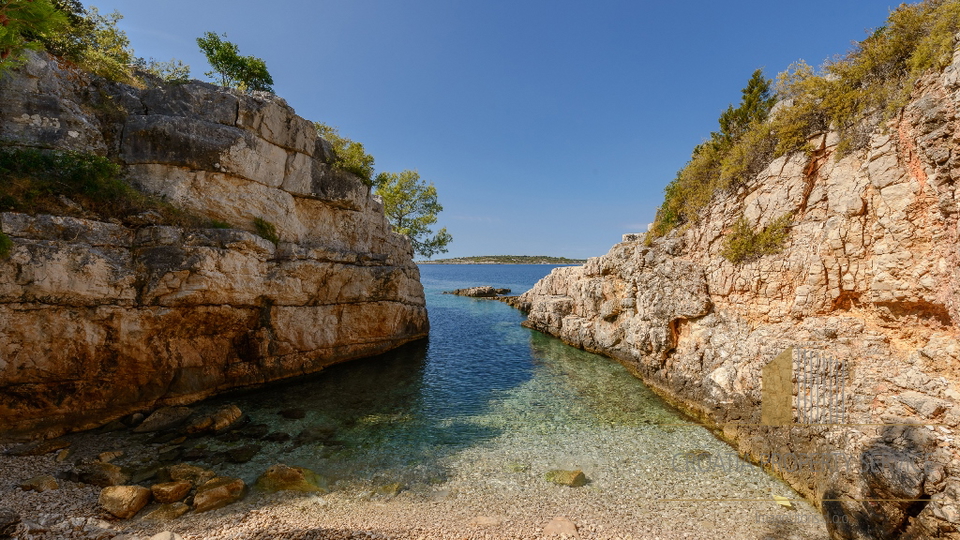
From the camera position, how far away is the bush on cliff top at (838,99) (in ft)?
32.3

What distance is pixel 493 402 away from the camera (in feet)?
52.0

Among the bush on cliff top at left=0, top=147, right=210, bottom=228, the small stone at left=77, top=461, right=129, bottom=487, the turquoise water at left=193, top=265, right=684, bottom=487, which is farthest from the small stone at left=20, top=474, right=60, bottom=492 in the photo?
the bush on cliff top at left=0, top=147, right=210, bottom=228

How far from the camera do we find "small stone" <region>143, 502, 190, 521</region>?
314 inches

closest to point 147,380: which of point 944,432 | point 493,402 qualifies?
point 493,402

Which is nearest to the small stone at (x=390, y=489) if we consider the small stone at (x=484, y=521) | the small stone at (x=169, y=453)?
the small stone at (x=484, y=521)

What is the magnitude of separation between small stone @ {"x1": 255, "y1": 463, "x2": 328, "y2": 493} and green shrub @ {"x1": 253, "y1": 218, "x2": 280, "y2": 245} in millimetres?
11432

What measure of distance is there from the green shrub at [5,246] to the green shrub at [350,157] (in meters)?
12.8

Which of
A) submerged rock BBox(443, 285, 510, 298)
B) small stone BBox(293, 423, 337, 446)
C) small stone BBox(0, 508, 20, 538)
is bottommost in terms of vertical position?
small stone BBox(293, 423, 337, 446)

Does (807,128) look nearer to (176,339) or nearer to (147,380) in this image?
(176,339)

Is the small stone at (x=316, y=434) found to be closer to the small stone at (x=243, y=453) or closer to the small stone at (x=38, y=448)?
the small stone at (x=243, y=453)

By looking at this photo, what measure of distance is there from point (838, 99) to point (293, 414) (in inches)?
903

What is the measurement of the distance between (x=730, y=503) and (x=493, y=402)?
9.00 metres

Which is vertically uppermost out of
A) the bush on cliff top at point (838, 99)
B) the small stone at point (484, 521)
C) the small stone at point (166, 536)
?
the bush on cliff top at point (838, 99)

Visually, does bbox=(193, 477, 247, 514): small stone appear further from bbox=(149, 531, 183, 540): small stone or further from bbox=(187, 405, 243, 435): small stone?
bbox=(187, 405, 243, 435): small stone
